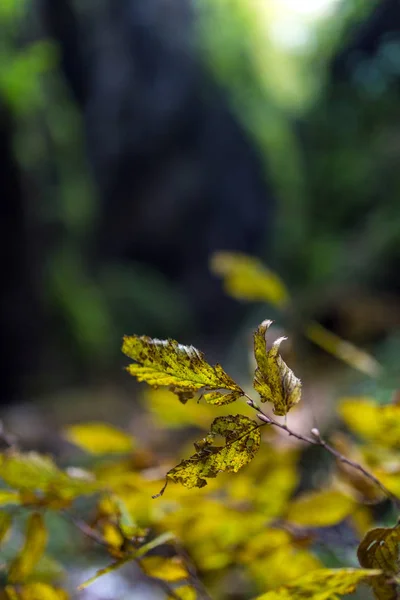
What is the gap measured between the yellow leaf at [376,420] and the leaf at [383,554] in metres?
0.11

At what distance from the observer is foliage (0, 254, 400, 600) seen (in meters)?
0.22

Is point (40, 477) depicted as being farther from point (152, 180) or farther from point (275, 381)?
point (152, 180)

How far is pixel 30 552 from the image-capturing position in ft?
1.08

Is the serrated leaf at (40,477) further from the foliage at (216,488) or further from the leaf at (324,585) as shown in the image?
the leaf at (324,585)

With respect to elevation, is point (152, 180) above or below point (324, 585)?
above

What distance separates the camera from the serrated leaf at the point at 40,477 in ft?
1.00

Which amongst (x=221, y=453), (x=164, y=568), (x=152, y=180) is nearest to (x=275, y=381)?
(x=221, y=453)

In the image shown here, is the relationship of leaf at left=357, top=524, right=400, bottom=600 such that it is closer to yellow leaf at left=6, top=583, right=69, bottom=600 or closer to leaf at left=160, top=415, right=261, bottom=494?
leaf at left=160, top=415, right=261, bottom=494

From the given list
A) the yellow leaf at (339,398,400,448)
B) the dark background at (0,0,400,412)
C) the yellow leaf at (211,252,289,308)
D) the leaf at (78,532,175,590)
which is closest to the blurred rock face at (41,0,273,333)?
the dark background at (0,0,400,412)

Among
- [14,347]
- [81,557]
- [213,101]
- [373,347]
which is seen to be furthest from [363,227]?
[213,101]

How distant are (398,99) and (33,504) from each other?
937 mm

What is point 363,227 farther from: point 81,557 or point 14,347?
point 14,347

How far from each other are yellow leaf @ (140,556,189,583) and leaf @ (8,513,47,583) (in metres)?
0.08

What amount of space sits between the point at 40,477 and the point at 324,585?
7.4 inches
